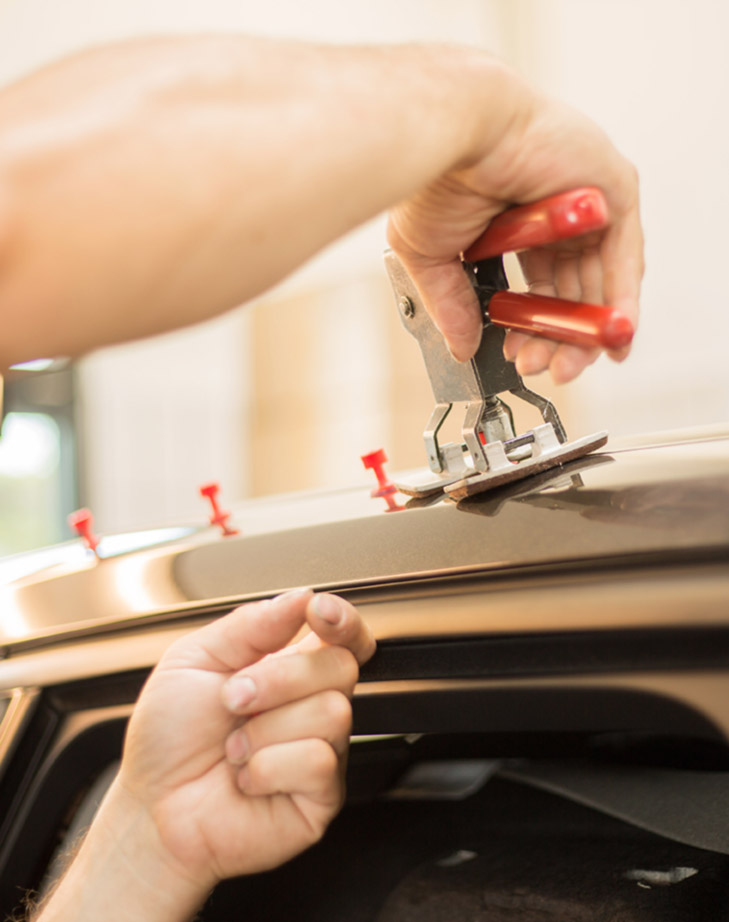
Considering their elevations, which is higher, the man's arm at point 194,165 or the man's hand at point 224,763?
the man's arm at point 194,165

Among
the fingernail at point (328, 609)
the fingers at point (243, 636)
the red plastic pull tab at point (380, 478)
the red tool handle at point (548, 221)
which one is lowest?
the fingers at point (243, 636)

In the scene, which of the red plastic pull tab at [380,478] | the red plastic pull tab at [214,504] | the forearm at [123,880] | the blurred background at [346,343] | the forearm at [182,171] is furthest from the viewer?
the blurred background at [346,343]

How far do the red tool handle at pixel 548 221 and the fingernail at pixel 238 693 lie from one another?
302 mm

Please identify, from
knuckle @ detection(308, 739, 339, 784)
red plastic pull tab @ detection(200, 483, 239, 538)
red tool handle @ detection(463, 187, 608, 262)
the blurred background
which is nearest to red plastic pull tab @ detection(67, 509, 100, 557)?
red plastic pull tab @ detection(200, 483, 239, 538)

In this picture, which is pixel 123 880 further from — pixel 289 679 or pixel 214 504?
pixel 214 504

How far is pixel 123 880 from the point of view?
22.3 inches

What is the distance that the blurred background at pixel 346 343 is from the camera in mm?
3047

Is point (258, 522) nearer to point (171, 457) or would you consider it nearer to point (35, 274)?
point (35, 274)

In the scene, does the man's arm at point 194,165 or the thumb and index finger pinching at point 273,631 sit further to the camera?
the thumb and index finger pinching at point 273,631

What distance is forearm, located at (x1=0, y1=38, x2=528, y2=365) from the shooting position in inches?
12.8

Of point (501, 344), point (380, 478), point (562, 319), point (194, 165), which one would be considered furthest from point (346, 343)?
point (194, 165)

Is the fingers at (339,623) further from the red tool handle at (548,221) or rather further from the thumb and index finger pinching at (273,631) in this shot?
the red tool handle at (548,221)

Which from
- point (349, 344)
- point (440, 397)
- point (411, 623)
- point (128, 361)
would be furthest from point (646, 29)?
point (411, 623)

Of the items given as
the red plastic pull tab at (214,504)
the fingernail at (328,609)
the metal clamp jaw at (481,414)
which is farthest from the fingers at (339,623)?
the red plastic pull tab at (214,504)
